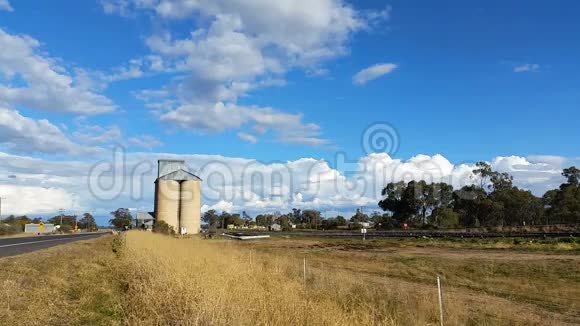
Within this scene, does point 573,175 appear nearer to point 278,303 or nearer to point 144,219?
point 144,219

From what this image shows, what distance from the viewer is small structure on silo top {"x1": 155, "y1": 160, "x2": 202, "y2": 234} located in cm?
10669

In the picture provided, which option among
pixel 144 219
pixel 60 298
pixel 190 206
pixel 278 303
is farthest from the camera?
pixel 144 219

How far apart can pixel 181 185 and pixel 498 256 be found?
81.4 meters

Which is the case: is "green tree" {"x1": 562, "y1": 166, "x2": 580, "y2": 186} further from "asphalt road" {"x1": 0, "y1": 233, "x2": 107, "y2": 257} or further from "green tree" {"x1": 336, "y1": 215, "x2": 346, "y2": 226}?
"asphalt road" {"x1": 0, "y1": 233, "x2": 107, "y2": 257}

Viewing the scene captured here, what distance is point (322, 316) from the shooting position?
877 cm

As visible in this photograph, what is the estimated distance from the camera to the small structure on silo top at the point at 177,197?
106688 millimetres

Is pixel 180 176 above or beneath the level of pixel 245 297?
above

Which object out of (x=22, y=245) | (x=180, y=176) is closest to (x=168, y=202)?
(x=180, y=176)

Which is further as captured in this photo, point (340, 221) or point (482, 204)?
point (340, 221)

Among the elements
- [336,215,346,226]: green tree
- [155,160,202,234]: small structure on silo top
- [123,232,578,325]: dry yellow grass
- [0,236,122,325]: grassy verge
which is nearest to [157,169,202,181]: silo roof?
[155,160,202,234]: small structure on silo top

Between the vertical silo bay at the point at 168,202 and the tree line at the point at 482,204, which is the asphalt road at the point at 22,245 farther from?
the tree line at the point at 482,204

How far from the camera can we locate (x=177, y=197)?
108750 mm

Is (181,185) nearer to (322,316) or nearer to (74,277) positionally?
(74,277)

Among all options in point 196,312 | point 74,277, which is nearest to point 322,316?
point 196,312
